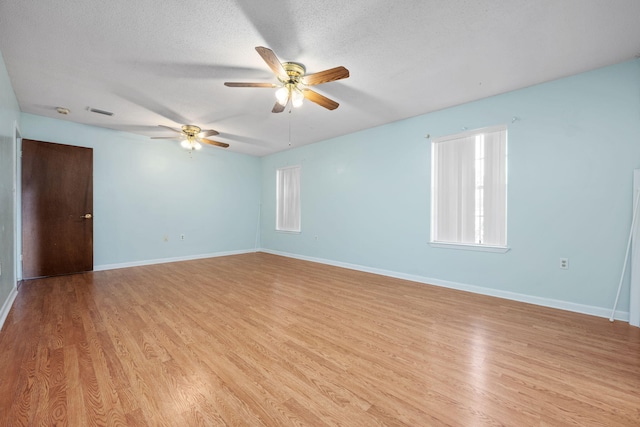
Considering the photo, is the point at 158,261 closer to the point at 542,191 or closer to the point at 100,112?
the point at 100,112

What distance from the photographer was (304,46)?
2.35 metres

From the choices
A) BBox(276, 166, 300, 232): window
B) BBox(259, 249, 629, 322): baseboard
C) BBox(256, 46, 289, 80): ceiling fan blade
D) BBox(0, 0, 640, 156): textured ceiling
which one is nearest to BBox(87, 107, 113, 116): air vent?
BBox(0, 0, 640, 156): textured ceiling

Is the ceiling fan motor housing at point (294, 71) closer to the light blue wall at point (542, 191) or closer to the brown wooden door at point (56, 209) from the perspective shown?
the light blue wall at point (542, 191)

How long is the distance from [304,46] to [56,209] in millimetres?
4848

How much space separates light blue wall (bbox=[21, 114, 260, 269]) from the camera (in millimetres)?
4699

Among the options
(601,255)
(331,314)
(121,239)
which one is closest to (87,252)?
(121,239)

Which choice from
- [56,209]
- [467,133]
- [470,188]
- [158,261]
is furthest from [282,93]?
[158,261]

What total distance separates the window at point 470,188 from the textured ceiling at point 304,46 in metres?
0.61

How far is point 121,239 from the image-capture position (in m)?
4.95

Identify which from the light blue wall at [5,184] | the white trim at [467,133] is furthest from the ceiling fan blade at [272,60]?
the light blue wall at [5,184]

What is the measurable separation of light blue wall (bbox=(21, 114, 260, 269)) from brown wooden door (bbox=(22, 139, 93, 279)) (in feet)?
0.66

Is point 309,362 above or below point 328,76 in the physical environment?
below

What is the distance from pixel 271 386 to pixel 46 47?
3595 mm

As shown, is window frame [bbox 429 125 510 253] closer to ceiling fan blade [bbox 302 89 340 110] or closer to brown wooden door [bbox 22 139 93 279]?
ceiling fan blade [bbox 302 89 340 110]
